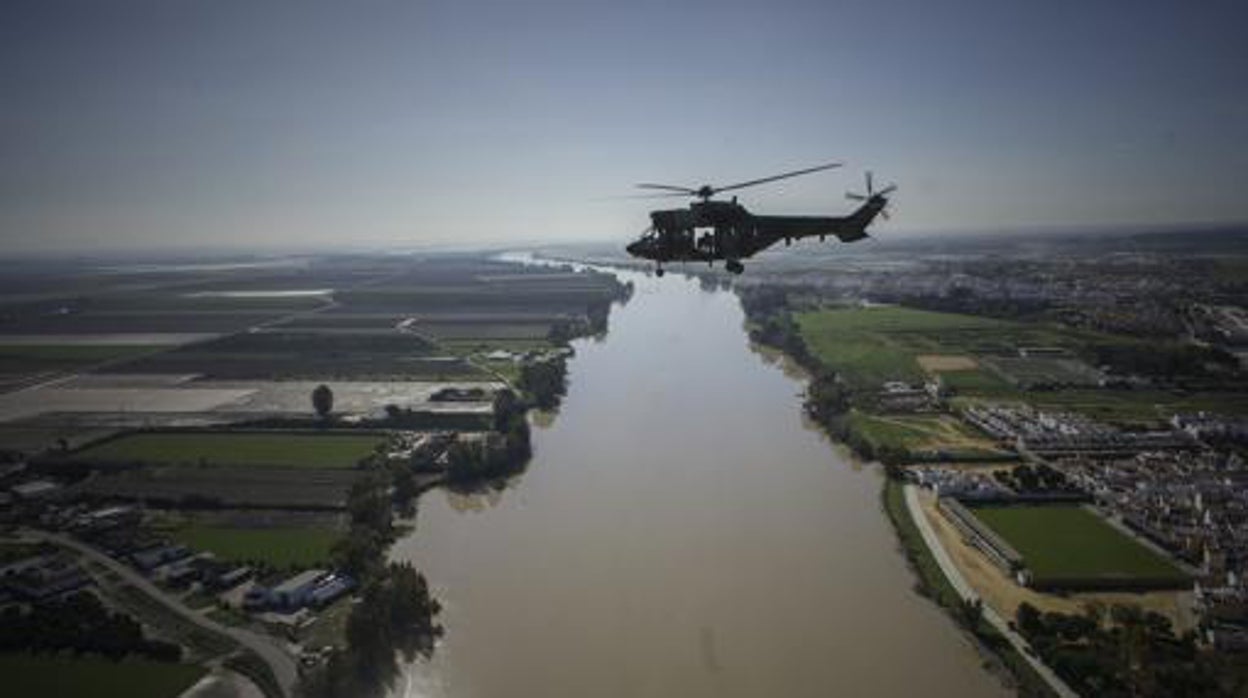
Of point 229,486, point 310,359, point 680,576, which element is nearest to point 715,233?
Result: point 680,576

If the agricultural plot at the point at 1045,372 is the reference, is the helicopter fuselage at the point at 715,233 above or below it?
above

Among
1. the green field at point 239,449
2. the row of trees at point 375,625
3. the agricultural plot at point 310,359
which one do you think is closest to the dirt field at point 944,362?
the agricultural plot at point 310,359

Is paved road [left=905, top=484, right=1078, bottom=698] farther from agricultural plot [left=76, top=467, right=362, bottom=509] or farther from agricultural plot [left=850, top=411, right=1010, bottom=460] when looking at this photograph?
agricultural plot [left=76, top=467, right=362, bottom=509]

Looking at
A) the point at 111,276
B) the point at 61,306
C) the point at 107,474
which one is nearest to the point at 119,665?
the point at 107,474

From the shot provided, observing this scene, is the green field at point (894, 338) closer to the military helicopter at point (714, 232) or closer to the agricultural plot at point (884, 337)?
the agricultural plot at point (884, 337)

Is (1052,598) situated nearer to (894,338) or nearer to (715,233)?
(715,233)

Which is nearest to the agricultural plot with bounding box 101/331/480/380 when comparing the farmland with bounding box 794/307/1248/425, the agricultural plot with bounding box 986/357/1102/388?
the farmland with bounding box 794/307/1248/425
